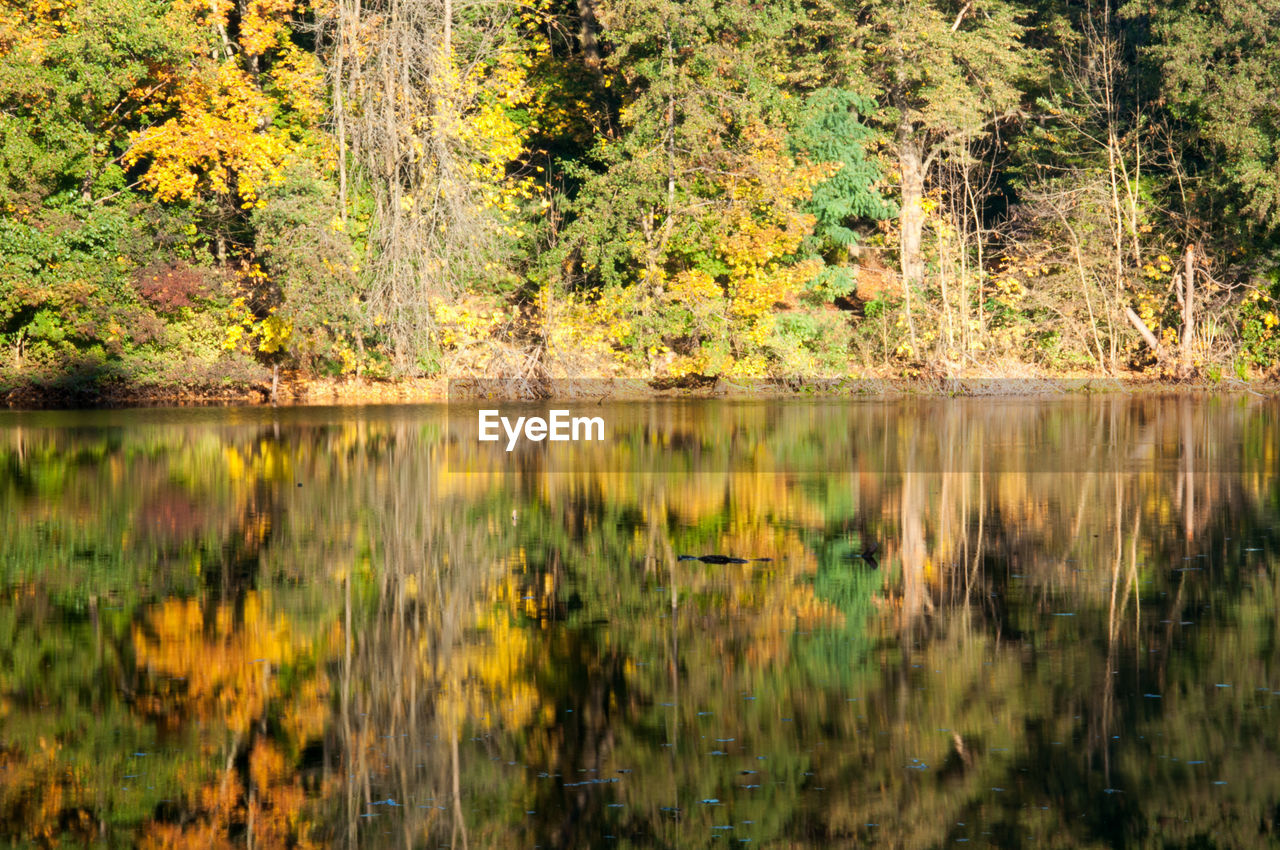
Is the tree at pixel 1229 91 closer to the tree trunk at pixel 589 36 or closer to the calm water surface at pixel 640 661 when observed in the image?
the tree trunk at pixel 589 36

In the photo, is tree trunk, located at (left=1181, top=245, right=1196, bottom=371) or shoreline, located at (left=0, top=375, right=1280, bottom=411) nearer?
shoreline, located at (left=0, top=375, right=1280, bottom=411)

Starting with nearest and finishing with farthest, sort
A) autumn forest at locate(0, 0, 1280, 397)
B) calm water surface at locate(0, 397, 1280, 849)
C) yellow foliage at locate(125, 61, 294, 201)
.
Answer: calm water surface at locate(0, 397, 1280, 849)
autumn forest at locate(0, 0, 1280, 397)
yellow foliage at locate(125, 61, 294, 201)

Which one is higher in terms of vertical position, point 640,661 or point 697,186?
point 697,186

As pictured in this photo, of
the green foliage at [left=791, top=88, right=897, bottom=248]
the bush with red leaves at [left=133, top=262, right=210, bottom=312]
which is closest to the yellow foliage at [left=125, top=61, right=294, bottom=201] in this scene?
the bush with red leaves at [left=133, top=262, right=210, bottom=312]

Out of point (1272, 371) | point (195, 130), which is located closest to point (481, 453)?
point (195, 130)

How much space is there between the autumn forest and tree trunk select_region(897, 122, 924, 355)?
0.11 m

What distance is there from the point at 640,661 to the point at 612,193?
25018 mm

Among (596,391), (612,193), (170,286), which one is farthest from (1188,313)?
(170,286)

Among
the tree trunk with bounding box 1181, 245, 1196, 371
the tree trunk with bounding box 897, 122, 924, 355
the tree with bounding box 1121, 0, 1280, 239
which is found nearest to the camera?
the tree with bounding box 1121, 0, 1280, 239

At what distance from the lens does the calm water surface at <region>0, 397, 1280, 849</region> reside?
6703 mm

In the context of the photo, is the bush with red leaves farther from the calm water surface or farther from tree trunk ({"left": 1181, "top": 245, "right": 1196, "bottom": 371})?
tree trunk ({"left": 1181, "top": 245, "right": 1196, "bottom": 371})

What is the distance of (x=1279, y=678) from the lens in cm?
870

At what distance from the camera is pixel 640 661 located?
30.0 feet

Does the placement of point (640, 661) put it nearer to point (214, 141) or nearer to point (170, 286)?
point (170, 286)
